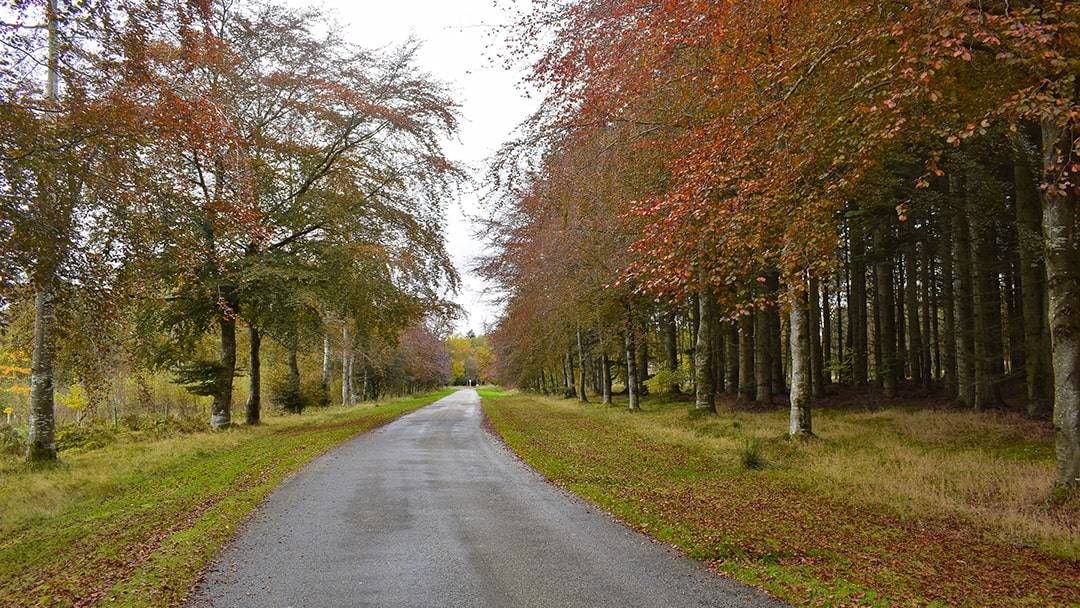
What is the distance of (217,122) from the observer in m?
9.62

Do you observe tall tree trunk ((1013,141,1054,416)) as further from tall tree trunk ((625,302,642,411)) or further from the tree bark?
tall tree trunk ((625,302,642,411))

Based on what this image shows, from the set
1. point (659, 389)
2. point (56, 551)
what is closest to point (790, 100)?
point (56, 551)

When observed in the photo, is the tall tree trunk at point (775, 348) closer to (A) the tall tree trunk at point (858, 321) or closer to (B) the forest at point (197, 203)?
(A) the tall tree trunk at point (858, 321)

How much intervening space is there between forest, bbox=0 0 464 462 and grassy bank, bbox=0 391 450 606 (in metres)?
1.46

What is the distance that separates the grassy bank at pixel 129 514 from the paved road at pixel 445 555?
436mm

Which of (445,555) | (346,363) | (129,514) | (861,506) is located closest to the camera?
(445,555)

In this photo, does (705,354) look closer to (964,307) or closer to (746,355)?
(746,355)

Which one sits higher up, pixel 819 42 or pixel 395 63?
pixel 395 63

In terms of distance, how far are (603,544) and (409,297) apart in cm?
1629

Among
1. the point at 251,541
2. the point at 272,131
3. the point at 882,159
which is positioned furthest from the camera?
the point at 272,131

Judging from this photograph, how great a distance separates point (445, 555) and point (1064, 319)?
760 cm

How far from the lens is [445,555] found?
634 centimetres

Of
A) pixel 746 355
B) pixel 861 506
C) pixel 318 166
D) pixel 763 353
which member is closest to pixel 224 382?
pixel 318 166

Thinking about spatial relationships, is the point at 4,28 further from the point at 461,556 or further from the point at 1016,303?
the point at 1016,303
